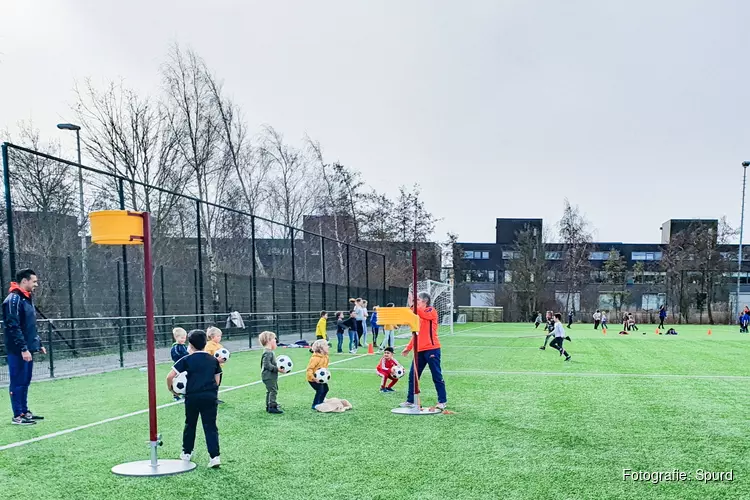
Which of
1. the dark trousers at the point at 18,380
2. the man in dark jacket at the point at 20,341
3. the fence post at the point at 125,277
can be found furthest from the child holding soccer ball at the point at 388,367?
the fence post at the point at 125,277

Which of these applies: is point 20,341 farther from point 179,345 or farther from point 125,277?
point 125,277

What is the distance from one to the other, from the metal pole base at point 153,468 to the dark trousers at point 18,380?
297 centimetres

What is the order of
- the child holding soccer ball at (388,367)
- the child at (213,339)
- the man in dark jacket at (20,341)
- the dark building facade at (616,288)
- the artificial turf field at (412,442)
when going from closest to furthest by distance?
the artificial turf field at (412,442) → the man in dark jacket at (20,341) → the child at (213,339) → the child holding soccer ball at (388,367) → the dark building facade at (616,288)

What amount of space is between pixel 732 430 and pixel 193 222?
18.2m

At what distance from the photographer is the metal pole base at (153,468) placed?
5.84 meters

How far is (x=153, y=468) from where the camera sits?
5.93 meters

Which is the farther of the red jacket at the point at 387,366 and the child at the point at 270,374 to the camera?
the red jacket at the point at 387,366

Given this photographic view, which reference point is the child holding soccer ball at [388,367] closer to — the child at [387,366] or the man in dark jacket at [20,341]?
the child at [387,366]

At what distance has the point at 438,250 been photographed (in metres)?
59.8

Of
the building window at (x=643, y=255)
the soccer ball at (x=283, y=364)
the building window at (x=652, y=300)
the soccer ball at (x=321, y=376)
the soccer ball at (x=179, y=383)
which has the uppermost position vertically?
the building window at (x=643, y=255)

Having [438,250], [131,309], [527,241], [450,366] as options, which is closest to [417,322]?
[450,366]

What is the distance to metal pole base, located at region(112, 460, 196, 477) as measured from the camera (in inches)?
230

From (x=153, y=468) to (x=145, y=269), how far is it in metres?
1.84

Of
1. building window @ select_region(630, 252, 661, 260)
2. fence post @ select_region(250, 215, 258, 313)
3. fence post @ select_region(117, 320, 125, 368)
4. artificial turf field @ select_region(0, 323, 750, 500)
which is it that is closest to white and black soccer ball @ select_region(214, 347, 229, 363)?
Answer: artificial turf field @ select_region(0, 323, 750, 500)
